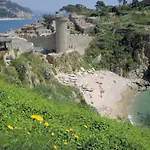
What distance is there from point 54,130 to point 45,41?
88.7 feet

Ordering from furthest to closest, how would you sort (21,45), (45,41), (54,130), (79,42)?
(79,42) < (45,41) < (21,45) < (54,130)

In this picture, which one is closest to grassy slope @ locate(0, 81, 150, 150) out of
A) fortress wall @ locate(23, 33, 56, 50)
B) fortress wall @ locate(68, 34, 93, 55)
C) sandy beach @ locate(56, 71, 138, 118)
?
sandy beach @ locate(56, 71, 138, 118)

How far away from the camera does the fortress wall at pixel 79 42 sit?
36794mm

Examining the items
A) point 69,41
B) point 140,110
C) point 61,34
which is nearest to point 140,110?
point 140,110

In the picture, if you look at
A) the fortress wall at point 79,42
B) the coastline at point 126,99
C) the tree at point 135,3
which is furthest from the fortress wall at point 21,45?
the tree at point 135,3

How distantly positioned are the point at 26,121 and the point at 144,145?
3.47m

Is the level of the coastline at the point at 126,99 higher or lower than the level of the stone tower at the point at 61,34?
lower

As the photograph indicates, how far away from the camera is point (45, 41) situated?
3494 cm

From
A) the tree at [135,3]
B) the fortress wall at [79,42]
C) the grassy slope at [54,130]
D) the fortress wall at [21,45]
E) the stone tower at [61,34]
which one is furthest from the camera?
the tree at [135,3]

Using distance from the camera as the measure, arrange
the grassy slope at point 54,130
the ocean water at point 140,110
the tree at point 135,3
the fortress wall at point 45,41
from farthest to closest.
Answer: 1. the tree at point 135,3
2. the fortress wall at point 45,41
3. the ocean water at point 140,110
4. the grassy slope at point 54,130

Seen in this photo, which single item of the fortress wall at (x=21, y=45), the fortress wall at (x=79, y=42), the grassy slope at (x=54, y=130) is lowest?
the fortress wall at (x=79, y=42)

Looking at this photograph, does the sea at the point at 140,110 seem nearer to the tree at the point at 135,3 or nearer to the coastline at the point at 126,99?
the coastline at the point at 126,99

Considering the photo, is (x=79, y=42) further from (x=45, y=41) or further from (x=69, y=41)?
(x=45, y=41)

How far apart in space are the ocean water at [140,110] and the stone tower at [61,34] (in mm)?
9017
